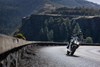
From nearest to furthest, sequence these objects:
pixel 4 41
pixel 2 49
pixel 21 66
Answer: pixel 2 49, pixel 4 41, pixel 21 66

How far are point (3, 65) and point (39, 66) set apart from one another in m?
7.29

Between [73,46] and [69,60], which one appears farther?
[73,46]

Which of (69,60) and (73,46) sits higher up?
(69,60)

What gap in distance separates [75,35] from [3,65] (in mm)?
20854

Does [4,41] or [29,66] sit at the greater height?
[4,41]

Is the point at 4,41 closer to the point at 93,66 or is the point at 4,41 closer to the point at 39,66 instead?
the point at 39,66

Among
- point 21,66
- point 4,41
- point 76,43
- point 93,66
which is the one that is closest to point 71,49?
point 76,43

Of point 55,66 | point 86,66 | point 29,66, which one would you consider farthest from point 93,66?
point 29,66

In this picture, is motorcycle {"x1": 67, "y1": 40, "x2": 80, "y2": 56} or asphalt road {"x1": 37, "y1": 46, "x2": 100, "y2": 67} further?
motorcycle {"x1": 67, "y1": 40, "x2": 80, "y2": 56}

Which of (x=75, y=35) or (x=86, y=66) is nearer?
(x=86, y=66)

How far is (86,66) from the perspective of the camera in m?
16.1

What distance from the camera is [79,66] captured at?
52.5 feet

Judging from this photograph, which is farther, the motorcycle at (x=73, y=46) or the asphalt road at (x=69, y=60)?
the motorcycle at (x=73, y=46)

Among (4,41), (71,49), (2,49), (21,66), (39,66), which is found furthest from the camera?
(71,49)
